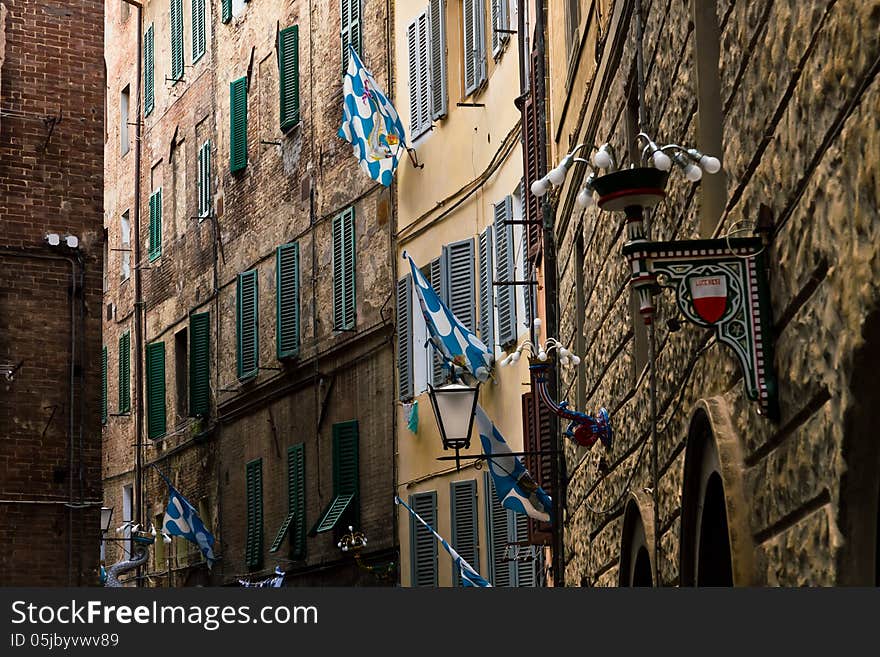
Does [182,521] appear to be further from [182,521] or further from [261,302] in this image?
[261,302]

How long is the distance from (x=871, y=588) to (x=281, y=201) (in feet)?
79.0

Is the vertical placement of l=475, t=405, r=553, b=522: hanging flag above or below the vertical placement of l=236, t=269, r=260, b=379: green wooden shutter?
below

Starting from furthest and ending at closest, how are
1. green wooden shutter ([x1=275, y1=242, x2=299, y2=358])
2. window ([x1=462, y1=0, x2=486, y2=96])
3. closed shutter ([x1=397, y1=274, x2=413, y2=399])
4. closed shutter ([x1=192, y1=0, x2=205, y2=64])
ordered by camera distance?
closed shutter ([x1=192, y1=0, x2=205, y2=64])
green wooden shutter ([x1=275, y1=242, x2=299, y2=358])
closed shutter ([x1=397, y1=274, x2=413, y2=399])
window ([x1=462, y1=0, x2=486, y2=96])

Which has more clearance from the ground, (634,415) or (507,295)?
(507,295)

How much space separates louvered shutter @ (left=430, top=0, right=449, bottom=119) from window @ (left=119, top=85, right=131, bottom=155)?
1550cm

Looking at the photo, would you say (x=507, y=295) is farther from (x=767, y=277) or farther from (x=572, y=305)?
(x=767, y=277)

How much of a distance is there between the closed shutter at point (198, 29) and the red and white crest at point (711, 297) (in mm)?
27003

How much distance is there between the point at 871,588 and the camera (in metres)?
4.45

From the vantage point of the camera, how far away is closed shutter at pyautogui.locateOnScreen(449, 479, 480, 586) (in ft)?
68.2

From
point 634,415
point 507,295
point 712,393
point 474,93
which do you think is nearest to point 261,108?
point 474,93

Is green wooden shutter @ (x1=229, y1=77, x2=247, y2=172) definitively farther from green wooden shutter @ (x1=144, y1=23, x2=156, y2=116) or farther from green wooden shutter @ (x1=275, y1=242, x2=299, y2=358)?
green wooden shutter @ (x1=144, y1=23, x2=156, y2=116)

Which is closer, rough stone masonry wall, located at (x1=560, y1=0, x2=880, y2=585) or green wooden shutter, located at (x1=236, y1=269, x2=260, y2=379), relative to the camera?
rough stone masonry wall, located at (x1=560, y1=0, x2=880, y2=585)

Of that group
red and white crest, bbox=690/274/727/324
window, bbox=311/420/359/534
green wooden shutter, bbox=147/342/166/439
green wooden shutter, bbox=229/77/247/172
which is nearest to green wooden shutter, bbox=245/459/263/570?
window, bbox=311/420/359/534

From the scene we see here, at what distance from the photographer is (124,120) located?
37.5 meters
